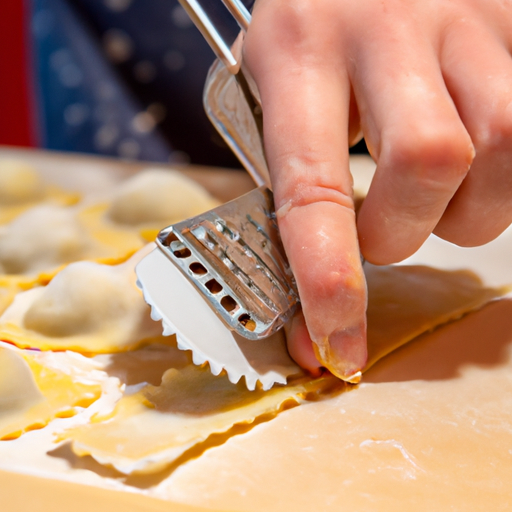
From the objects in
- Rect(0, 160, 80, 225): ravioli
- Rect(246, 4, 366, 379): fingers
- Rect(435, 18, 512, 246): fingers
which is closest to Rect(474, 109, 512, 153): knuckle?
Rect(435, 18, 512, 246): fingers

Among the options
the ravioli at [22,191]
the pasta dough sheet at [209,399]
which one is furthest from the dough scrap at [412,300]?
the ravioli at [22,191]

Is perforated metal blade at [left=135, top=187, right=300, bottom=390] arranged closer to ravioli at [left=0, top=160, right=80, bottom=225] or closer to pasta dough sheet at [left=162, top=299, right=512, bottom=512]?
pasta dough sheet at [left=162, top=299, right=512, bottom=512]

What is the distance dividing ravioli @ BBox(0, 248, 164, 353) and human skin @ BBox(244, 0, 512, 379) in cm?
19

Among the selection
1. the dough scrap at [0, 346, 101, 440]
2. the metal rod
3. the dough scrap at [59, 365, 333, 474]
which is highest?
the metal rod

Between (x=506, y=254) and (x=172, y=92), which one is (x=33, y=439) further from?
(x=172, y=92)

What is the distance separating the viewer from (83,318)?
0.62 m

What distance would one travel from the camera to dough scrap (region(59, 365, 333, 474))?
0.47 meters

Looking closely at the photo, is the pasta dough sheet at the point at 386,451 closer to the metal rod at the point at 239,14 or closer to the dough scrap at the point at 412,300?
the dough scrap at the point at 412,300

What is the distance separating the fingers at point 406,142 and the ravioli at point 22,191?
21.7 inches

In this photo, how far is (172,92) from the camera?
3.54ft

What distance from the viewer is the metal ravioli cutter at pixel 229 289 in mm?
488

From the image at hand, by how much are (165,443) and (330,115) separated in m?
0.32

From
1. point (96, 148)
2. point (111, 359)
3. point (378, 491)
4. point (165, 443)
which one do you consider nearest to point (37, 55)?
point (96, 148)

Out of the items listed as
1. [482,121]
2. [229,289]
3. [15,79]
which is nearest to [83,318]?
[229,289]
